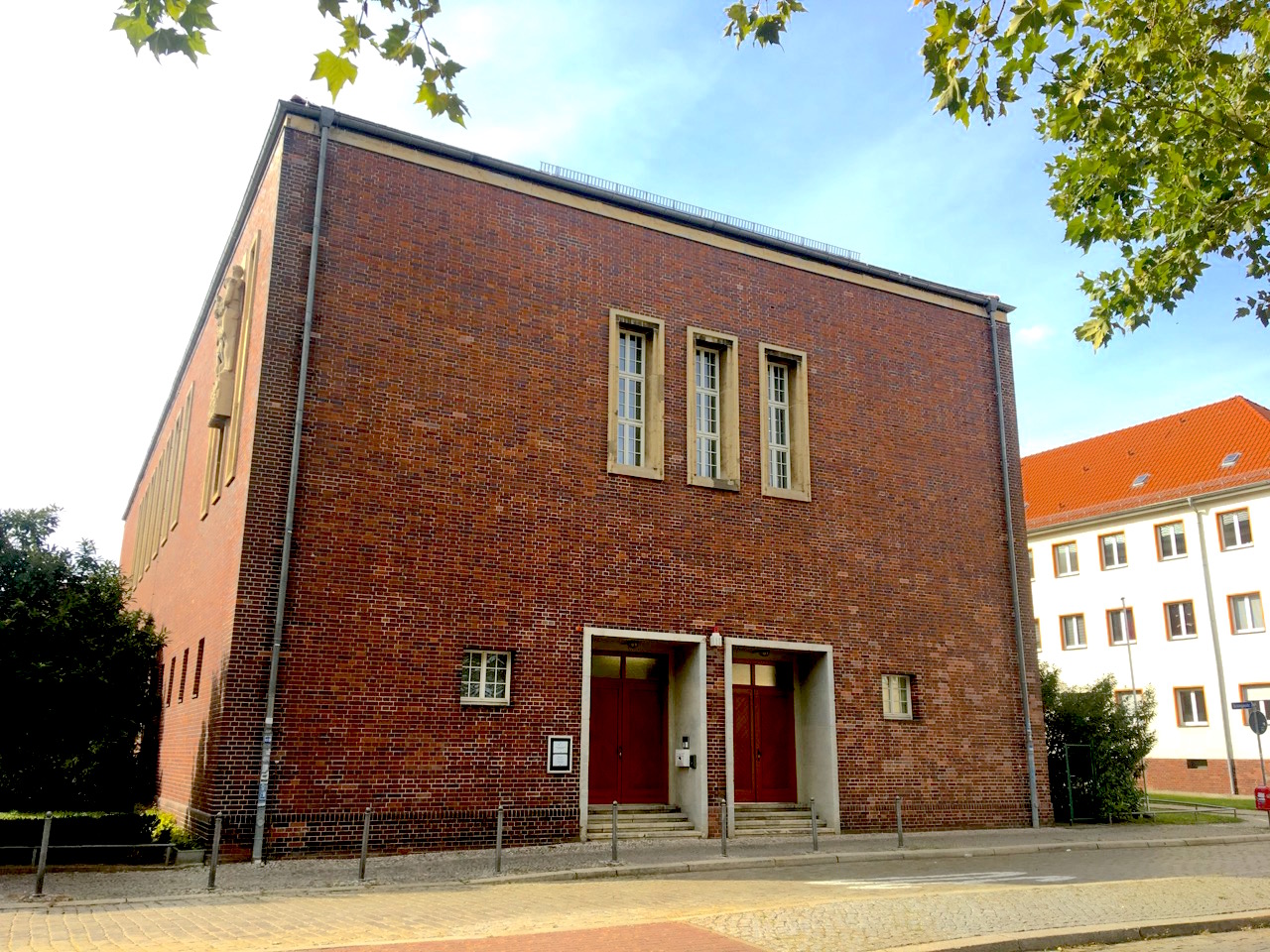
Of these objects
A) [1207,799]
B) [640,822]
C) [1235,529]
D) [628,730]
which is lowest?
[1207,799]

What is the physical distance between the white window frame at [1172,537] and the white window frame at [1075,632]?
434 cm

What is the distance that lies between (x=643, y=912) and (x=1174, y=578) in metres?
33.9

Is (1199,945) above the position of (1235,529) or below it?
below

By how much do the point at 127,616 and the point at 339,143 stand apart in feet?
32.0

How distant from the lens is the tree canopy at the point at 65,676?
1669 centimetres

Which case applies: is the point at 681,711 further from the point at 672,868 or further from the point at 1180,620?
the point at 1180,620

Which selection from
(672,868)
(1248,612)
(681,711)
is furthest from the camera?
(1248,612)

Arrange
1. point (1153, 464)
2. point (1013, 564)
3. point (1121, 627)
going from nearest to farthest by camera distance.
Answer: point (1013, 564)
point (1121, 627)
point (1153, 464)

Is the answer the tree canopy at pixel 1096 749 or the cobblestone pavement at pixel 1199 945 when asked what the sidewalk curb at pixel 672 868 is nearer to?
the cobblestone pavement at pixel 1199 945

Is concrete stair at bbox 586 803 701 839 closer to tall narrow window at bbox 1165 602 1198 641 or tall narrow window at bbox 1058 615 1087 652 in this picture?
tall narrow window at bbox 1165 602 1198 641

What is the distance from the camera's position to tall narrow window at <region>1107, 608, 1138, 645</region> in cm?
3925

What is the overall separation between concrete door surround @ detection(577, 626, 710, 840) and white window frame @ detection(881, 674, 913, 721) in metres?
3.89

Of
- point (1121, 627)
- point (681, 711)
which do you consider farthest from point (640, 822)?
point (1121, 627)

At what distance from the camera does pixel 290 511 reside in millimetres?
14922
